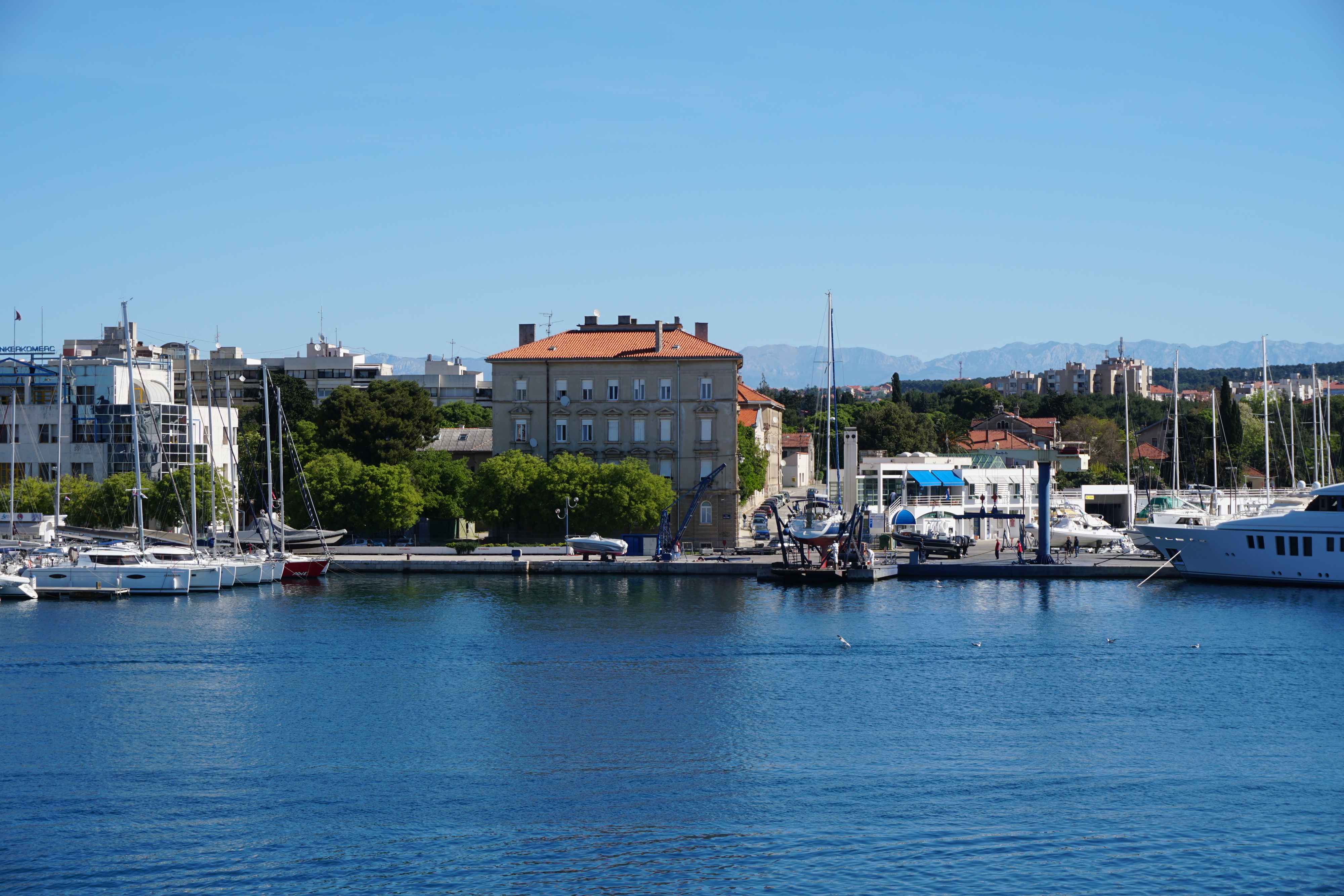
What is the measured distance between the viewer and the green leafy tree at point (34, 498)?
82062 mm

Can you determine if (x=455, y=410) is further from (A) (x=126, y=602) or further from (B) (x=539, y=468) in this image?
(A) (x=126, y=602)

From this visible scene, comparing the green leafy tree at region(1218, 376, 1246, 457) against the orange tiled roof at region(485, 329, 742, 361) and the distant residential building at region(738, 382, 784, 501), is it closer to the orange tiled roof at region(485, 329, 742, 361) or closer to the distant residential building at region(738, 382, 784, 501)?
the distant residential building at region(738, 382, 784, 501)

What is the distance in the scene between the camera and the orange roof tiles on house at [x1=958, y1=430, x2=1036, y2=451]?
125 metres

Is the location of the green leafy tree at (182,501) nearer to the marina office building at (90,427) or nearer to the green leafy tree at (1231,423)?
the marina office building at (90,427)

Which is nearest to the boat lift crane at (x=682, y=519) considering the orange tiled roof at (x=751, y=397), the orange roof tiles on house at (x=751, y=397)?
the orange roof tiles on house at (x=751, y=397)

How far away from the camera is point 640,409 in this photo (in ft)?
275

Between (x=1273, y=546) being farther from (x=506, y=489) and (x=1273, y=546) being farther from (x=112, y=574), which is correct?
(x=112, y=574)

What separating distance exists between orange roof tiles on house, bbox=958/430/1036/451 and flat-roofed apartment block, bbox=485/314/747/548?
135 feet

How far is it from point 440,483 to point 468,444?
884 inches

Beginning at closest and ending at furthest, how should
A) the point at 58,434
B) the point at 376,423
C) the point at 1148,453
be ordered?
the point at 58,434
the point at 376,423
the point at 1148,453

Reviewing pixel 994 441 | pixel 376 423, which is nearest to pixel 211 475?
pixel 376 423

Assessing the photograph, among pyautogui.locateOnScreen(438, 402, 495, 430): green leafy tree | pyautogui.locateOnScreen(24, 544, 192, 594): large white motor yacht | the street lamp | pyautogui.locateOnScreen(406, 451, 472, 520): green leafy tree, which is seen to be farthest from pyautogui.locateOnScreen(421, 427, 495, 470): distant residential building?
pyautogui.locateOnScreen(24, 544, 192, 594): large white motor yacht

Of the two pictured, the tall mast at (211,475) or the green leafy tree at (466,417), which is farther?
the green leafy tree at (466,417)

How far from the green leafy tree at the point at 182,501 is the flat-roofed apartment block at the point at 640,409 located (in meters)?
17.1
